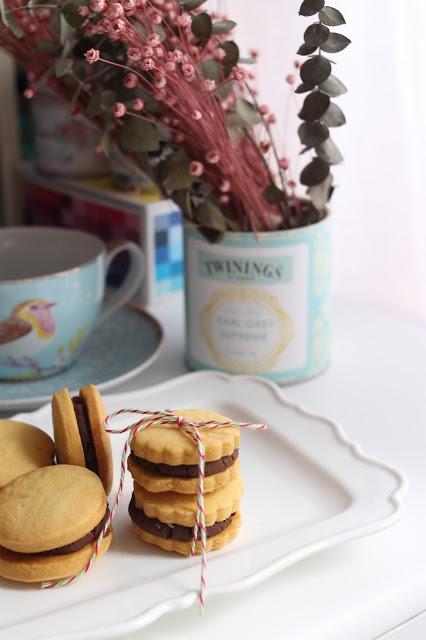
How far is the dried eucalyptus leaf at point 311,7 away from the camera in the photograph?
644mm

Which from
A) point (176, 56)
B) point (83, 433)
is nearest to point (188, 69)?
point (176, 56)

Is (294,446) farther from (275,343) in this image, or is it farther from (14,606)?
(14,606)

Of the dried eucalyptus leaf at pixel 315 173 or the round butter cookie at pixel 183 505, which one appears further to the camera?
the dried eucalyptus leaf at pixel 315 173

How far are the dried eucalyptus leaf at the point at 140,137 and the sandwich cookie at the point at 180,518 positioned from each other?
280mm

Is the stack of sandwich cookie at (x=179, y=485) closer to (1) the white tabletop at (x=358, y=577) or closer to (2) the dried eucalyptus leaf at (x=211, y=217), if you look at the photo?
(1) the white tabletop at (x=358, y=577)

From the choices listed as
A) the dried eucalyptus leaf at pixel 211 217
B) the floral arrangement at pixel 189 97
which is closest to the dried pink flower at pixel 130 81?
the floral arrangement at pixel 189 97

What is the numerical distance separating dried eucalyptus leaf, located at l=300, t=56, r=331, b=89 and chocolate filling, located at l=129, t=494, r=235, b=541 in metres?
0.33

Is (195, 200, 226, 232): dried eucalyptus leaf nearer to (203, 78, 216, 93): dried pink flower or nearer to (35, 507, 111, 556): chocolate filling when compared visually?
(203, 78, 216, 93): dried pink flower

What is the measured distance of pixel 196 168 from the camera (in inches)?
28.7

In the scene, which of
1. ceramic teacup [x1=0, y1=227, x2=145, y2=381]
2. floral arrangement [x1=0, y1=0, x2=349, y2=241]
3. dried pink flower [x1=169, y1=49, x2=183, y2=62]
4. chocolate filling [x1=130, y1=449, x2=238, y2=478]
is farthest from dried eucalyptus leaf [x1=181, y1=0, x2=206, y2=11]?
chocolate filling [x1=130, y1=449, x2=238, y2=478]

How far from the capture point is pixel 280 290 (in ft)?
2.54

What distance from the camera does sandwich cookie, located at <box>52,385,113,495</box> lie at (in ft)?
1.93

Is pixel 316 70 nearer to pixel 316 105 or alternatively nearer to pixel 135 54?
pixel 316 105

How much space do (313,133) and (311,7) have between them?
0.10 m
